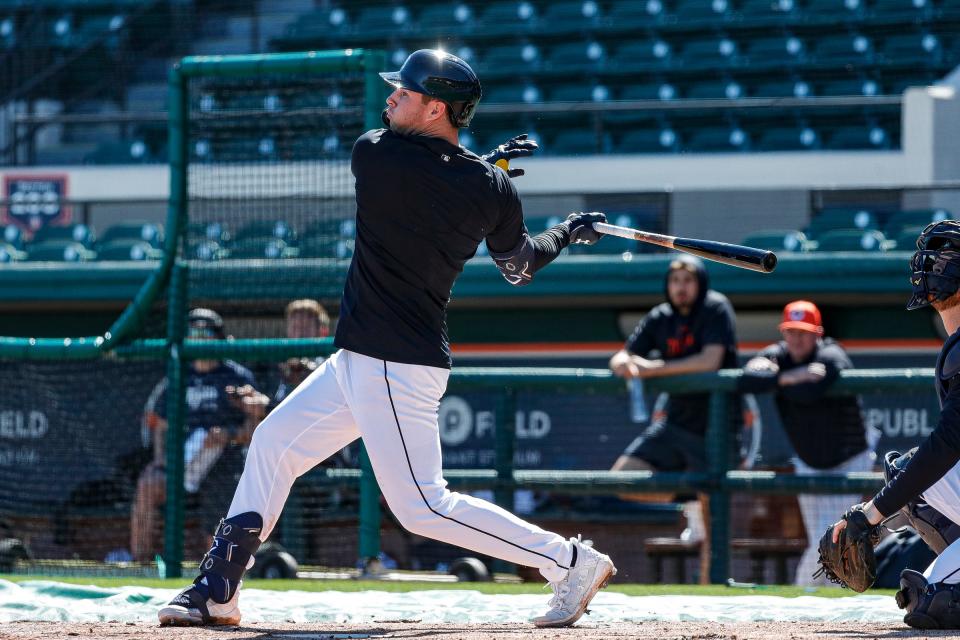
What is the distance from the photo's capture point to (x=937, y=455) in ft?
11.4

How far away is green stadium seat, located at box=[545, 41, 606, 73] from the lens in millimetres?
12731

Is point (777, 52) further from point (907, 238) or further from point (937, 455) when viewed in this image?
point (937, 455)

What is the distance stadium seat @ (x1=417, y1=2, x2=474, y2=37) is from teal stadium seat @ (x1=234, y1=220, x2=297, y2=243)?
23.5 feet

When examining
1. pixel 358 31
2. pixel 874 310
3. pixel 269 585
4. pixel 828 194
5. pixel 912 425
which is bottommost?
pixel 269 585

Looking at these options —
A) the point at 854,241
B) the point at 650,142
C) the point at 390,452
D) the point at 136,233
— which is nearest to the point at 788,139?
the point at 650,142

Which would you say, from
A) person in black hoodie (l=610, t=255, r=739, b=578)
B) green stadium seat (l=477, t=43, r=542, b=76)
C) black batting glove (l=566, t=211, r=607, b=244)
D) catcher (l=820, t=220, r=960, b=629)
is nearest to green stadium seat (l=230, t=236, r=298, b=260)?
person in black hoodie (l=610, t=255, r=739, b=578)

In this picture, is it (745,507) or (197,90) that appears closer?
(197,90)

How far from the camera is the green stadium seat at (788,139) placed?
10.9 metres

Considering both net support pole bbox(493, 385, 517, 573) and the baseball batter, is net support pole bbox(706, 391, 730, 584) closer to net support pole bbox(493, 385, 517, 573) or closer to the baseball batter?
net support pole bbox(493, 385, 517, 573)

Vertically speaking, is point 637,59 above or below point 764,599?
above

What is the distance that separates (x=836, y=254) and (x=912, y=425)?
54.2 inches

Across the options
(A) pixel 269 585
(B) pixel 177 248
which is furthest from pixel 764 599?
(B) pixel 177 248

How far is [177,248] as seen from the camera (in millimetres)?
6117

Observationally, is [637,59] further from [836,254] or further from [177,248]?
[177,248]
